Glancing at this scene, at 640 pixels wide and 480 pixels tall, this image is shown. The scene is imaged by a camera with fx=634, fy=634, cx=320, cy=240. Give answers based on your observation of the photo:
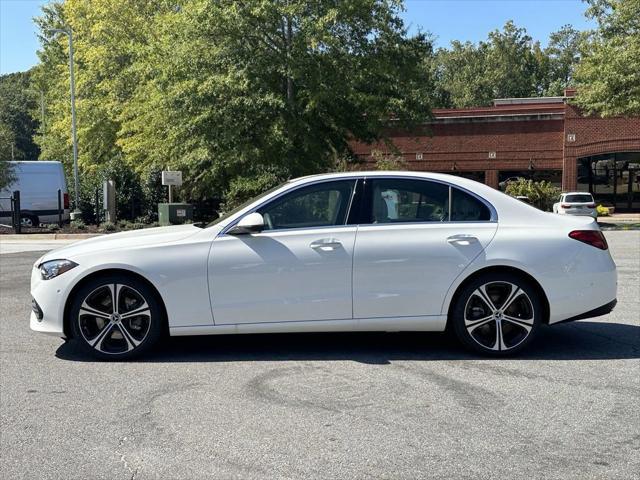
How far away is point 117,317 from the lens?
17.6 feet

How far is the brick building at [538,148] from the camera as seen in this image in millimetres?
36344

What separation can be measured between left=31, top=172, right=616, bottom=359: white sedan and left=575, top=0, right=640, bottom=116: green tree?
74.6 ft

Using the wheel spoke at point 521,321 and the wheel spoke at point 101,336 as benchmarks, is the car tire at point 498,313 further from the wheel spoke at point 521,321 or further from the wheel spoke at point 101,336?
the wheel spoke at point 101,336

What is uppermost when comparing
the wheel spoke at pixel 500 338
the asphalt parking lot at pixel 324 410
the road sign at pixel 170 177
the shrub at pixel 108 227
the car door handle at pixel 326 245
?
the road sign at pixel 170 177

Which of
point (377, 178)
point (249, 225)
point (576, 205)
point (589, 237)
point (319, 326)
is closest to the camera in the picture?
point (249, 225)

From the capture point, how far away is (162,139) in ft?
89.8

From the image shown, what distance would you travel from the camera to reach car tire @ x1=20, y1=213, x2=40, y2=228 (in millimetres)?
25547

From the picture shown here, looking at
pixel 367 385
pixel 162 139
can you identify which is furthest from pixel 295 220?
pixel 162 139

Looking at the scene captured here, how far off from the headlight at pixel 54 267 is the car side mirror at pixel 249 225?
138 cm

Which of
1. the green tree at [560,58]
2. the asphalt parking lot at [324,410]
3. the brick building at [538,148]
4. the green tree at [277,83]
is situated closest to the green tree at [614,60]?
the green tree at [277,83]

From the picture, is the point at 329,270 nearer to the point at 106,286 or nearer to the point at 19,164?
the point at 106,286

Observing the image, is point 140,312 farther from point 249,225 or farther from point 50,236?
point 50,236

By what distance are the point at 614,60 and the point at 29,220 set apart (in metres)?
24.4

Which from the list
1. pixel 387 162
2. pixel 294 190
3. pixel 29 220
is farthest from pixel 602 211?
pixel 294 190
